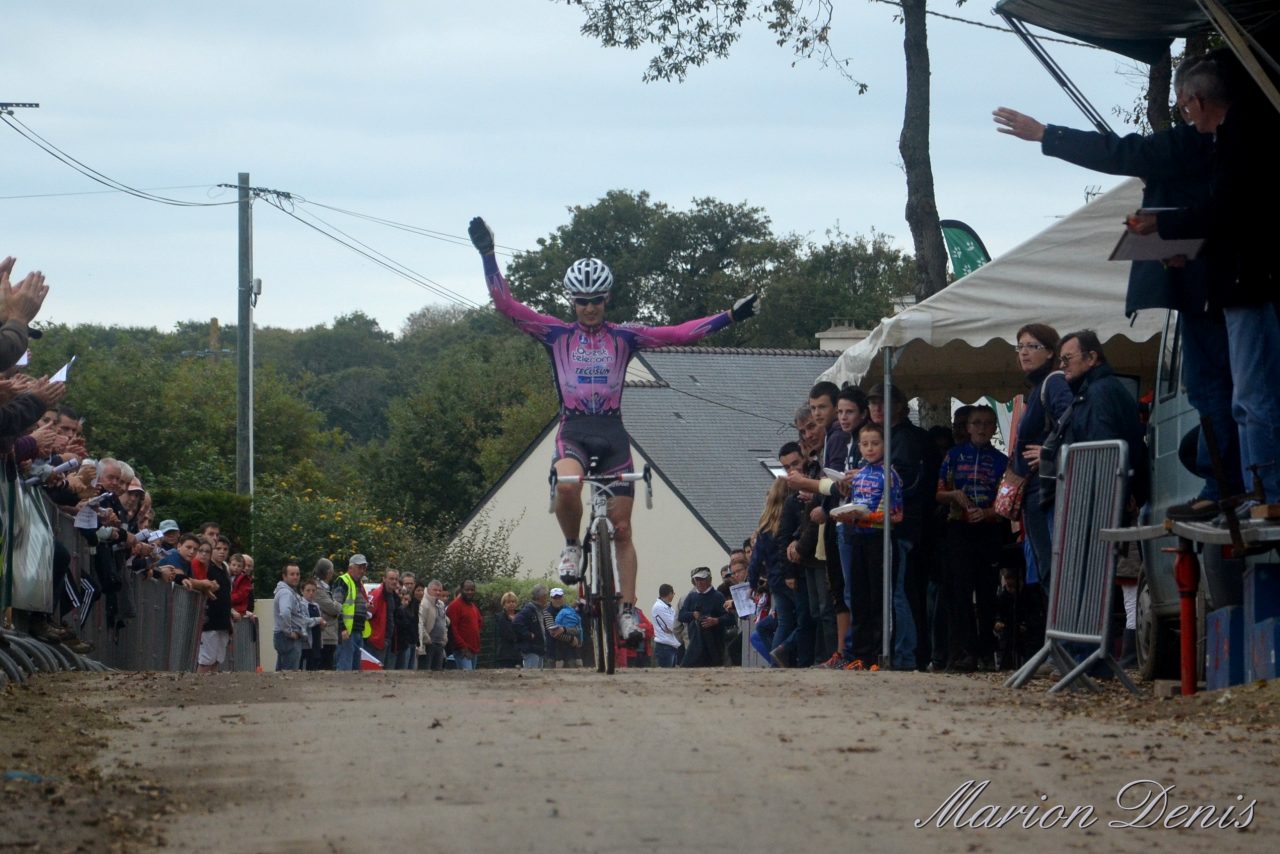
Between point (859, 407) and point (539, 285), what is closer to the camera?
point (859, 407)

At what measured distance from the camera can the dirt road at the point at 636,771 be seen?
521 centimetres

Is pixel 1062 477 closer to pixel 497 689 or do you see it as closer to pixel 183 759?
pixel 497 689

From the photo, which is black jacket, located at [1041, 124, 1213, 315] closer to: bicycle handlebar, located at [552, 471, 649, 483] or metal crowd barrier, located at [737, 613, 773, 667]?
bicycle handlebar, located at [552, 471, 649, 483]

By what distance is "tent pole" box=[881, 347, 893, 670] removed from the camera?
40.5ft

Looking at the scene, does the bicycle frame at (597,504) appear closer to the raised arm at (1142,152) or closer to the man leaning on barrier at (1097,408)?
the man leaning on barrier at (1097,408)

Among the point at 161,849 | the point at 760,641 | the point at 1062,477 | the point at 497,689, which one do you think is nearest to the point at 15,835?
the point at 161,849

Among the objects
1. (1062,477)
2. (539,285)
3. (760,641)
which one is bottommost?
(760,641)

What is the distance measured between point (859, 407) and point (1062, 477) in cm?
379

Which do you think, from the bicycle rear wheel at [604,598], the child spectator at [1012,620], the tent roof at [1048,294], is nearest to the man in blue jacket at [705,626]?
the tent roof at [1048,294]

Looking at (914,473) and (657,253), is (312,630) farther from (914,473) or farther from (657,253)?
(657,253)

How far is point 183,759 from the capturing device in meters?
6.71

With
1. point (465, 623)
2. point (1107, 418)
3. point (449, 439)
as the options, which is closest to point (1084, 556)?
point (1107, 418)

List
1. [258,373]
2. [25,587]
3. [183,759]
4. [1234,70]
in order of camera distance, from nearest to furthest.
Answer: [183,759] < [1234,70] < [25,587] < [258,373]

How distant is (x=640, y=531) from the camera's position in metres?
53.9
